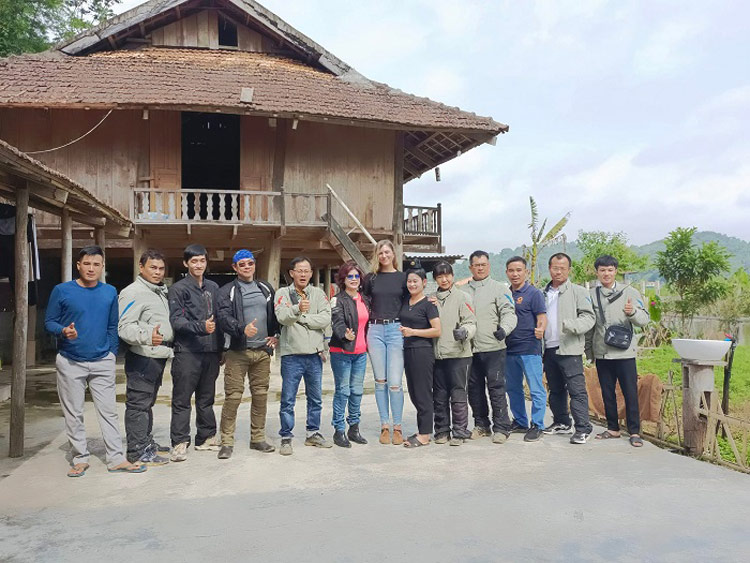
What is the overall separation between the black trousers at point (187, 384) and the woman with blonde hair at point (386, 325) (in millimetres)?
1365

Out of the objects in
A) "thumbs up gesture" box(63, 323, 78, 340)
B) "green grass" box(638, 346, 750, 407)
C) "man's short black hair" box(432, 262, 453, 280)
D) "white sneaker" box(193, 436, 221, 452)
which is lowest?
"green grass" box(638, 346, 750, 407)

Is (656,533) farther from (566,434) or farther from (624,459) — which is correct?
(566,434)

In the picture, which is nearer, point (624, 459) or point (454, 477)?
point (454, 477)

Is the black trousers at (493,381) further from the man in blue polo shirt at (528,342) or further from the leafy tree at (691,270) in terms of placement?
the leafy tree at (691,270)

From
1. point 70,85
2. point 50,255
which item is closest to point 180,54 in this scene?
point 70,85

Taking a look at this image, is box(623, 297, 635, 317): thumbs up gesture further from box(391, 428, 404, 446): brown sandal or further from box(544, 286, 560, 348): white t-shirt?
box(391, 428, 404, 446): brown sandal

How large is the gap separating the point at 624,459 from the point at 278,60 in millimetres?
Answer: 11928

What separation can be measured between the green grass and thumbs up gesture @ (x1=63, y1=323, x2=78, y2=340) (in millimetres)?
7273

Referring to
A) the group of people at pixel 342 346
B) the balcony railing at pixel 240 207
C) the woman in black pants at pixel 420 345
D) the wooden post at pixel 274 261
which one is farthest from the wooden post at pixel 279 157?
the woman in black pants at pixel 420 345

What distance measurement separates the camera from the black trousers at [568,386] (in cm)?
573

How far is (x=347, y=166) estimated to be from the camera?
13.3m

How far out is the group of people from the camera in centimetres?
480

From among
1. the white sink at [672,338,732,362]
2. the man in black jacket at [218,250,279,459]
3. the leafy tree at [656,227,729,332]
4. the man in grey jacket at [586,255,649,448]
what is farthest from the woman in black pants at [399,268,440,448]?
the leafy tree at [656,227,729,332]

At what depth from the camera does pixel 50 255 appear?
46.8 feet
